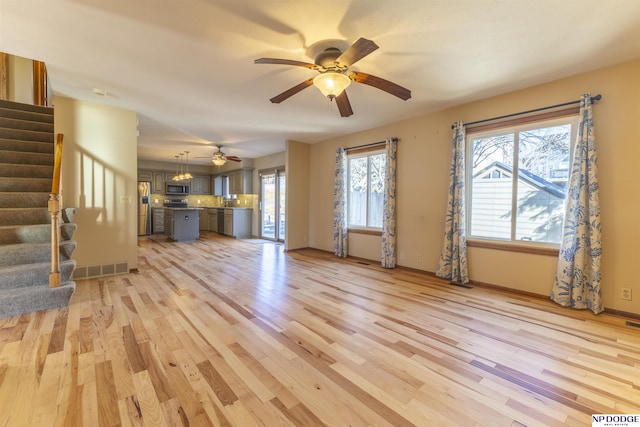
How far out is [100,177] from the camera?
13.7 ft

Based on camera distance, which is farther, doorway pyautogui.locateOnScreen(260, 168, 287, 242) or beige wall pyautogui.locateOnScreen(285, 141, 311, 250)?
doorway pyautogui.locateOnScreen(260, 168, 287, 242)

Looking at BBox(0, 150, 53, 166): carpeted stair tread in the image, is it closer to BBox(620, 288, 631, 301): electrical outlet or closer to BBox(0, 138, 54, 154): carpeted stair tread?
BBox(0, 138, 54, 154): carpeted stair tread

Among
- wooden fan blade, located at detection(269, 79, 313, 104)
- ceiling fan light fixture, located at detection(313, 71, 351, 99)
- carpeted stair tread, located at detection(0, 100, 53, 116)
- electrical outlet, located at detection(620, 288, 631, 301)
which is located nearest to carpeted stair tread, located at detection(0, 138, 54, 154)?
carpeted stair tread, located at detection(0, 100, 53, 116)

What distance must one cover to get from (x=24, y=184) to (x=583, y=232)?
706cm

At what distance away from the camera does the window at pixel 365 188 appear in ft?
17.7

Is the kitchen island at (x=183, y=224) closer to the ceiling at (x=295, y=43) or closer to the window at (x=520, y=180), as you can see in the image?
the ceiling at (x=295, y=43)

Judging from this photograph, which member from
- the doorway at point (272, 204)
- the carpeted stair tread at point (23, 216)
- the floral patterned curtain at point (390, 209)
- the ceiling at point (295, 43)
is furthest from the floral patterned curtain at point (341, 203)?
the carpeted stair tread at point (23, 216)

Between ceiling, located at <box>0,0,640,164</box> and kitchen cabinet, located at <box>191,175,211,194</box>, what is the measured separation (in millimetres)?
6548

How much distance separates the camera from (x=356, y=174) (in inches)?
231

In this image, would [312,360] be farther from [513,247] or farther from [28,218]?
[28,218]

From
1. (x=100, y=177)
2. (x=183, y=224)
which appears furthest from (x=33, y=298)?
(x=183, y=224)

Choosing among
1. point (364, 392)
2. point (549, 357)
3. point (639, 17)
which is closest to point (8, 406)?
point (364, 392)

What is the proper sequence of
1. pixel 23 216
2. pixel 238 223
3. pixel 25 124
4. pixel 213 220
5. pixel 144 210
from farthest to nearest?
pixel 213 220
pixel 144 210
pixel 238 223
pixel 25 124
pixel 23 216

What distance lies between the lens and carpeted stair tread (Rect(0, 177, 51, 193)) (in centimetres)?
363
